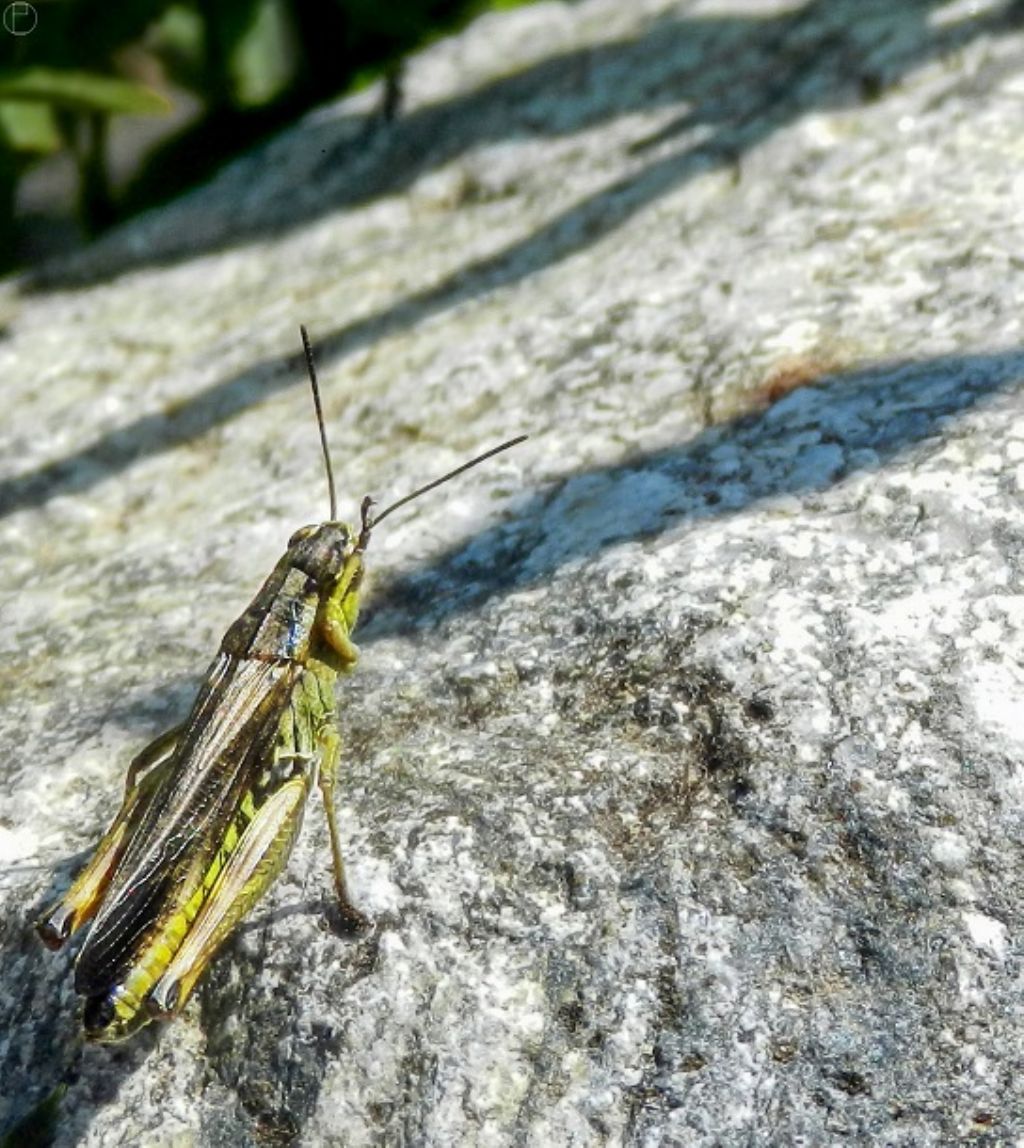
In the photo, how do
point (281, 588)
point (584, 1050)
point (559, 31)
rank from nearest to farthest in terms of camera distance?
point (584, 1050) → point (281, 588) → point (559, 31)

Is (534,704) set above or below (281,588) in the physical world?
below

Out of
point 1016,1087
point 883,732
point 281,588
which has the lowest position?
point 1016,1087

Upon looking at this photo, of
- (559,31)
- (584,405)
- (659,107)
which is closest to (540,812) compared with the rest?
(584,405)

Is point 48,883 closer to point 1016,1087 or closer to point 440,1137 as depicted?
point 440,1137

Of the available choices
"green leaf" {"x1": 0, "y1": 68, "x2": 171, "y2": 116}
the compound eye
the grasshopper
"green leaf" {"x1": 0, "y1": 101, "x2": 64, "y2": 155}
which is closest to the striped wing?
the grasshopper

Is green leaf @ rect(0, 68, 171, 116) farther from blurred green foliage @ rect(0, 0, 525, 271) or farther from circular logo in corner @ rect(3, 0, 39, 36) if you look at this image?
circular logo in corner @ rect(3, 0, 39, 36)

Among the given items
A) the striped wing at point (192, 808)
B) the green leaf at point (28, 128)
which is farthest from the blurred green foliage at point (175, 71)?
the striped wing at point (192, 808)
